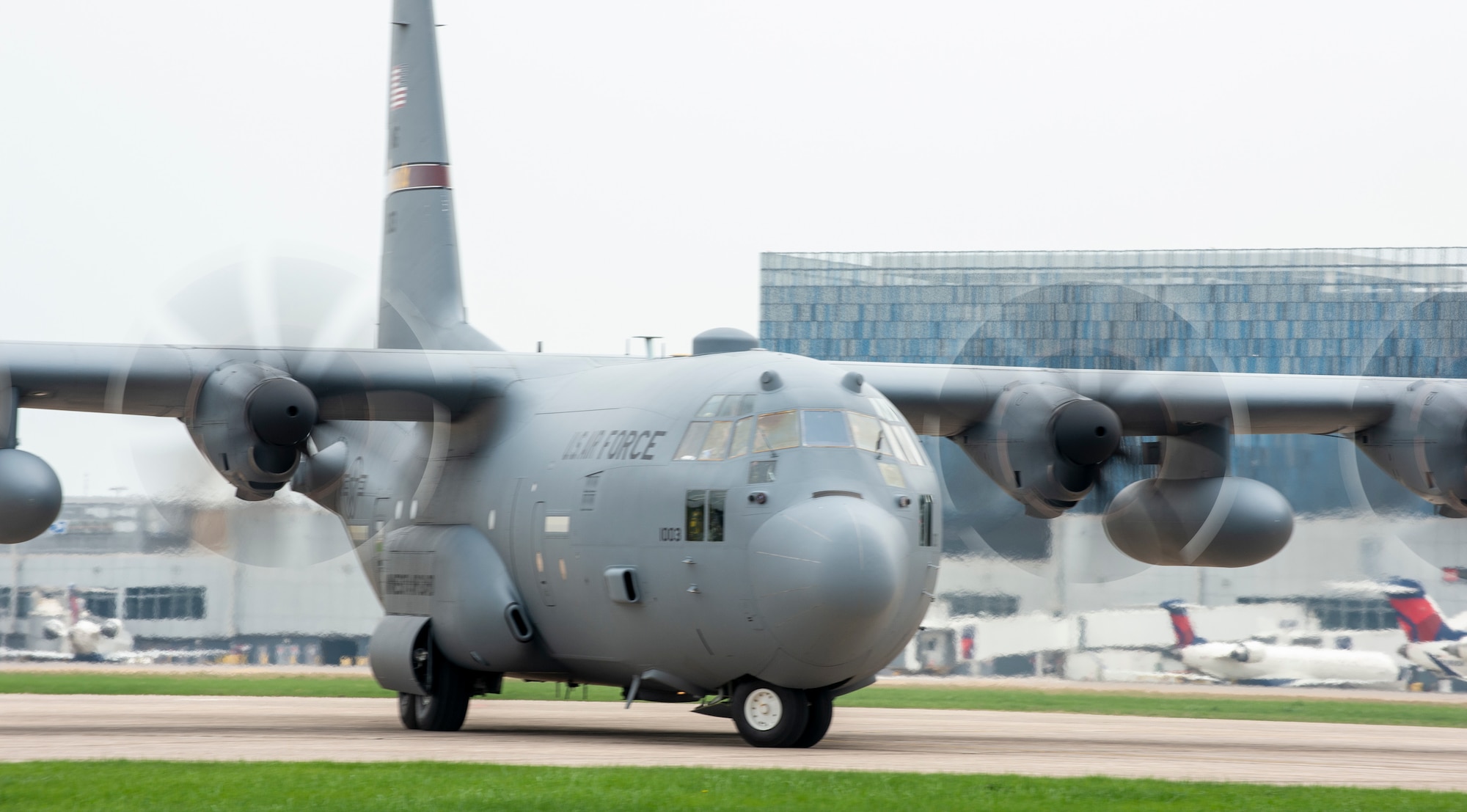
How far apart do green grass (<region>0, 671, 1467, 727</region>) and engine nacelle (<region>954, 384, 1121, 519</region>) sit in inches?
318

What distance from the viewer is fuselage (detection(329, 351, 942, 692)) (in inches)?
541

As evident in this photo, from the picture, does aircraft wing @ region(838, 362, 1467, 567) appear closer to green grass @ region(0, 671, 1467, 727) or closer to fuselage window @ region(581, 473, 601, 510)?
fuselage window @ region(581, 473, 601, 510)

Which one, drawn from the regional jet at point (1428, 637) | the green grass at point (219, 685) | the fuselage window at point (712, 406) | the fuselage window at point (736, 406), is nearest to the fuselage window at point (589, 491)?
the fuselage window at point (712, 406)

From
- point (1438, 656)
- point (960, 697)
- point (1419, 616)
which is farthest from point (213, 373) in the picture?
point (1438, 656)

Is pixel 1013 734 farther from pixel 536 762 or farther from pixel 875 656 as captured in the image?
pixel 536 762

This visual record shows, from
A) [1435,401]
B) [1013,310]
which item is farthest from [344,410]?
[1013,310]

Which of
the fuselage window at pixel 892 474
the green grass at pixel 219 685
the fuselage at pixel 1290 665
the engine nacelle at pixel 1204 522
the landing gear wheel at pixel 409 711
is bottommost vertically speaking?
the green grass at pixel 219 685

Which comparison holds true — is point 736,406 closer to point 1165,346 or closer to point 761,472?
point 761,472

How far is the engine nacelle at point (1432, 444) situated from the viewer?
18.5 metres

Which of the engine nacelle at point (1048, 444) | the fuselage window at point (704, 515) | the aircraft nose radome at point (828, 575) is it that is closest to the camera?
the aircraft nose radome at point (828, 575)

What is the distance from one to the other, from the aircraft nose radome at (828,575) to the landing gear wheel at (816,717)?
98cm

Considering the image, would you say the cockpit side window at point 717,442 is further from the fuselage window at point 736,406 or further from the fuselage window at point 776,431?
the fuselage window at point 776,431

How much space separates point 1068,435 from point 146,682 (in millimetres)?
20627

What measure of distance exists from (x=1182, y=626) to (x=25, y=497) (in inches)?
864
